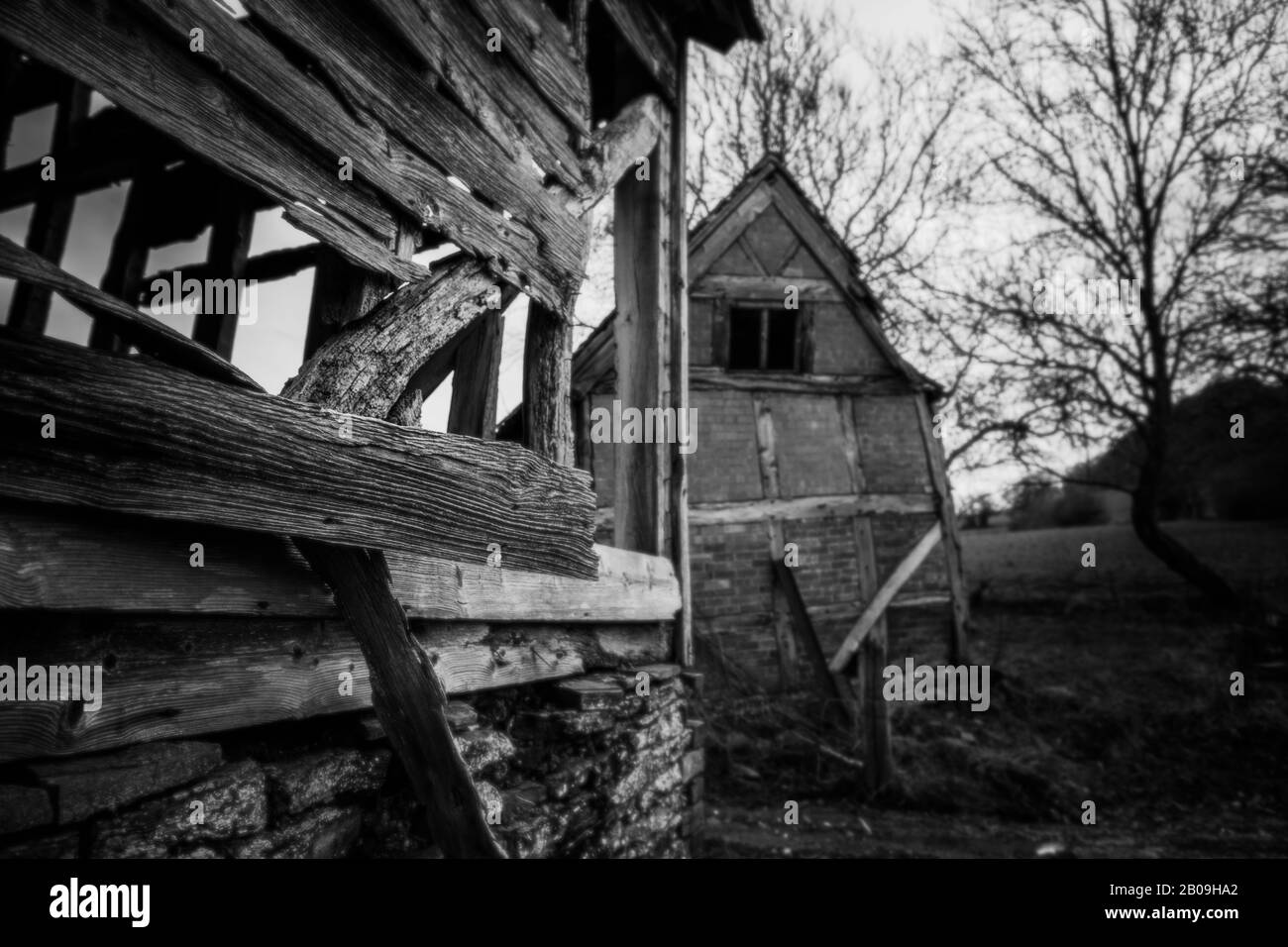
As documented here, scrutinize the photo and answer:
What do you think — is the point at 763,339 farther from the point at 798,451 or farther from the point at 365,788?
the point at 365,788

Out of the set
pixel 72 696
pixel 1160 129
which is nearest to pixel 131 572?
pixel 72 696

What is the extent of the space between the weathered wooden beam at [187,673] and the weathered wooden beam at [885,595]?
6.53 m

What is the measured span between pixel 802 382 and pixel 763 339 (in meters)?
0.68

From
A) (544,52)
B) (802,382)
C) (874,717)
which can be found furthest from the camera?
(802,382)

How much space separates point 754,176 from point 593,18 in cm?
547

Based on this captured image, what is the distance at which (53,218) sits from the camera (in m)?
3.89

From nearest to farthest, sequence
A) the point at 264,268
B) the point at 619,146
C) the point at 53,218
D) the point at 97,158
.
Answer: the point at 619,146 < the point at 97,158 < the point at 53,218 < the point at 264,268

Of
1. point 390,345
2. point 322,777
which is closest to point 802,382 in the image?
point 390,345

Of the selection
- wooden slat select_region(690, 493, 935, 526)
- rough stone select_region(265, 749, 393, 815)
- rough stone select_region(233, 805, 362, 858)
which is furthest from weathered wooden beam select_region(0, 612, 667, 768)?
wooden slat select_region(690, 493, 935, 526)

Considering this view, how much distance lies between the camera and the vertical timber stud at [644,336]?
3674mm

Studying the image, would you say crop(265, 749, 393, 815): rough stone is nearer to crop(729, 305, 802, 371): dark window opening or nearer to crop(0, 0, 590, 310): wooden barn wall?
crop(0, 0, 590, 310): wooden barn wall

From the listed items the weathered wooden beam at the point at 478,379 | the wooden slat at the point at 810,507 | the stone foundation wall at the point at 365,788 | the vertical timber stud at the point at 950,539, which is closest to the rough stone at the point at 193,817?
the stone foundation wall at the point at 365,788

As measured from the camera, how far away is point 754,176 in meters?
8.74
